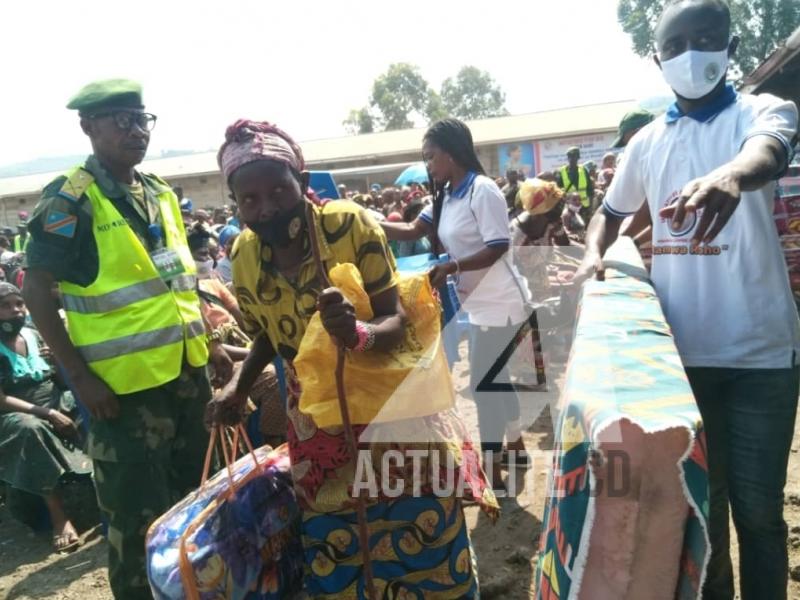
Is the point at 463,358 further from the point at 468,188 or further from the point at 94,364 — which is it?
the point at 94,364

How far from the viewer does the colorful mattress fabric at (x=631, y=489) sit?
0.86m

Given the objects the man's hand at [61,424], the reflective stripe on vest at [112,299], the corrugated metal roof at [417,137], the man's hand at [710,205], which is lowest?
the man's hand at [61,424]

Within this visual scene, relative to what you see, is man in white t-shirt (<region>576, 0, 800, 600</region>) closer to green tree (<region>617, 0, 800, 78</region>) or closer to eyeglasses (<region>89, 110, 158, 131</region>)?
eyeglasses (<region>89, 110, 158, 131</region>)

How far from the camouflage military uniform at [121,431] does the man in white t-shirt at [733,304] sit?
193 centimetres

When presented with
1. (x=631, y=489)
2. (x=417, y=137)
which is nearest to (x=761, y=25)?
(x=417, y=137)

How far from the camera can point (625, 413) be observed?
0.89 meters

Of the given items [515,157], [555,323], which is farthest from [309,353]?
[515,157]

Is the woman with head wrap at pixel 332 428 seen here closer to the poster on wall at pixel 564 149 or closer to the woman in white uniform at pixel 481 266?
the woman in white uniform at pixel 481 266

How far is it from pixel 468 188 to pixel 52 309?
76.0 inches

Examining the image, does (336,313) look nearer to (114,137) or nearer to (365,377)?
(365,377)

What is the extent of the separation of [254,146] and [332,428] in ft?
2.67

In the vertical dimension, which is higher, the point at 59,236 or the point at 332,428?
the point at 59,236

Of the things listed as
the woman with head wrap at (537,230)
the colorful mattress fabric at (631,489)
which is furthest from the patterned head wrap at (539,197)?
the colorful mattress fabric at (631,489)

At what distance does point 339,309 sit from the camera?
58.7 inches
